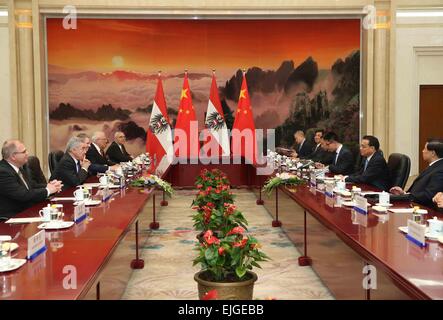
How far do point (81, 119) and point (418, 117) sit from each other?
6673 millimetres

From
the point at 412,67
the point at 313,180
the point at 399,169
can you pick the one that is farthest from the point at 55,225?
the point at 412,67

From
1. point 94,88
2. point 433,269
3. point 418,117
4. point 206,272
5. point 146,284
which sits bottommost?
point 146,284

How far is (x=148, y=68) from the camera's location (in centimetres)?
1116

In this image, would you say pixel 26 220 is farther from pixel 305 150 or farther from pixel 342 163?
pixel 305 150

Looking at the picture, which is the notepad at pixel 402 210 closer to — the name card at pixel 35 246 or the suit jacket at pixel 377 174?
the suit jacket at pixel 377 174

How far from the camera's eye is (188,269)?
15.5ft

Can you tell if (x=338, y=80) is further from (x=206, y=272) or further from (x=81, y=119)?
(x=206, y=272)

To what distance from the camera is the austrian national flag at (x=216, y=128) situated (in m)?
10.5

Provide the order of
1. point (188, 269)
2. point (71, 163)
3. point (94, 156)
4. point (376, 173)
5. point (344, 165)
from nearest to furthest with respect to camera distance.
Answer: point (188, 269), point (71, 163), point (376, 173), point (344, 165), point (94, 156)

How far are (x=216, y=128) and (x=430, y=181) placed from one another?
6.60 m

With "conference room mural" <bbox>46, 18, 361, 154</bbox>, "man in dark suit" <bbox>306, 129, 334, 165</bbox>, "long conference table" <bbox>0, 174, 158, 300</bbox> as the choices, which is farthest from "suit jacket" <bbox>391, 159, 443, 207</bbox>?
"conference room mural" <bbox>46, 18, 361, 154</bbox>

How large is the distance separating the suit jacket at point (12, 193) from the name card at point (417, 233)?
9.26 ft

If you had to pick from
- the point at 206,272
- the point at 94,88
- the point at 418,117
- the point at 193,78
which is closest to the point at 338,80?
the point at 418,117
